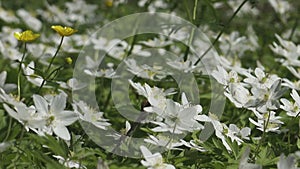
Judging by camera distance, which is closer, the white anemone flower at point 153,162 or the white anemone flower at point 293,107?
the white anemone flower at point 153,162

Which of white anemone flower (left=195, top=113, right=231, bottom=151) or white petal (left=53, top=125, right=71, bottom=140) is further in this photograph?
white anemone flower (left=195, top=113, right=231, bottom=151)

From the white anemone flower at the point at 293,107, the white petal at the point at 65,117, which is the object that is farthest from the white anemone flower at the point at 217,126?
the white petal at the point at 65,117

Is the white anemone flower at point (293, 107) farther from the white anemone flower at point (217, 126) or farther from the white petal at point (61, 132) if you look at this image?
the white petal at point (61, 132)

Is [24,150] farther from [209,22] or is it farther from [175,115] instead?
[209,22]

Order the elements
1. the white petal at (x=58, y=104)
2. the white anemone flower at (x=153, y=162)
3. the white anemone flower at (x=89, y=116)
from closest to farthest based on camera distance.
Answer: the white anemone flower at (x=153, y=162) → the white petal at (x=58, y=104) → the white anemone flower at (x=89, y=116)

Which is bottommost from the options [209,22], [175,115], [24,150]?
[24,150]

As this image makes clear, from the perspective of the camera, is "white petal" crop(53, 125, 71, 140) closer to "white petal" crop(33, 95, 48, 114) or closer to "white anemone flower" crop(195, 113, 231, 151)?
"white petal" crop(33, 95, 48, 114)

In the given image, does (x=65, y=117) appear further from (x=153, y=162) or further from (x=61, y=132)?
(x=153, y=162)

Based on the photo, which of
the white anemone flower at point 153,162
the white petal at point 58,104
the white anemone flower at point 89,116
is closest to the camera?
the white anemone flower at point 153,162

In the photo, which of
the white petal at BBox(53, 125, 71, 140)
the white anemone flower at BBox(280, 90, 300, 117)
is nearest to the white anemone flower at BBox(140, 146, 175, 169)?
the white petal at BBox(53, 125, 71, 140)

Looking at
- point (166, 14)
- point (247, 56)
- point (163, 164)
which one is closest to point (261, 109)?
point (163, 164)

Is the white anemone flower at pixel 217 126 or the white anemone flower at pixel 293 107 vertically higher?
the white anemone flower at pixel 293 107
